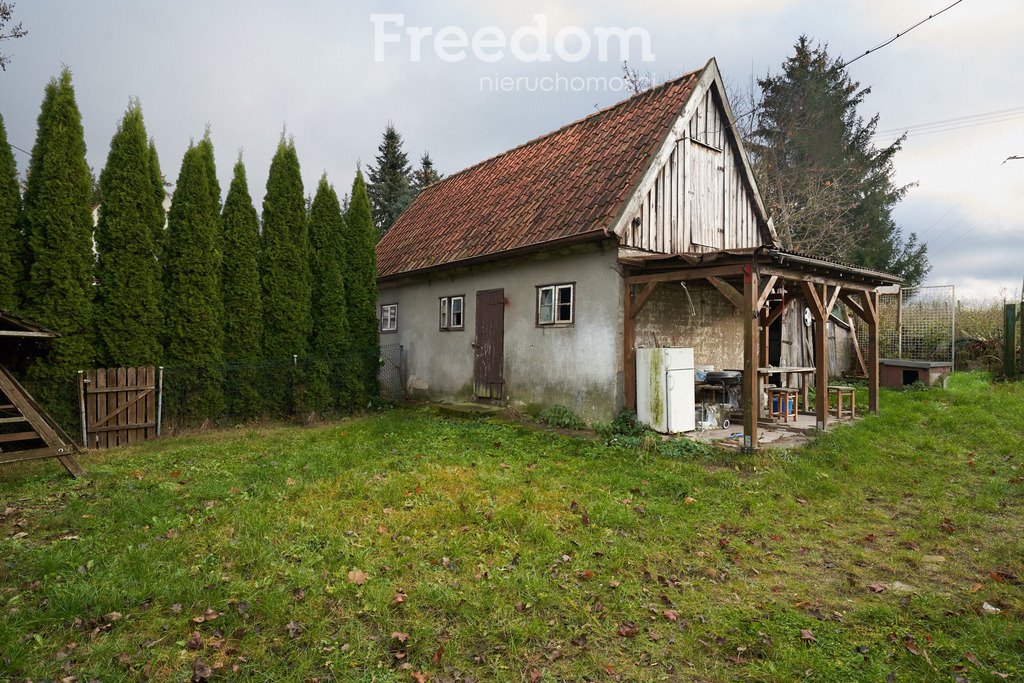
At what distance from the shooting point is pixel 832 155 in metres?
26.6

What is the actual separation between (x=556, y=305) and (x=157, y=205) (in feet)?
26.9

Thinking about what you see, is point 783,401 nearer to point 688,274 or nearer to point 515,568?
point 688,274

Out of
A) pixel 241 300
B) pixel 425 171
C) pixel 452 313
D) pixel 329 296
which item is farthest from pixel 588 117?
pixel 425 171

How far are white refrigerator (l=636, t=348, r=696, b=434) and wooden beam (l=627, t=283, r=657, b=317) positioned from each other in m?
0.73

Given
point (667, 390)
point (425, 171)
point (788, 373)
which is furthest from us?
point (425, 171)

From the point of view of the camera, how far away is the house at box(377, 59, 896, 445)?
9.58 meters

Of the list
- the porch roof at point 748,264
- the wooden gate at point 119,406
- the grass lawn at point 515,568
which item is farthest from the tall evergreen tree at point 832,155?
the wooden gate at point 119,406

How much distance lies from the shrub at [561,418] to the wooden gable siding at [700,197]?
11.1 feet

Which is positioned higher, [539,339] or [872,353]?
[539,339]

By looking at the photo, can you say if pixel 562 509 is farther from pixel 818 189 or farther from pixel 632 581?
pixel 818 189

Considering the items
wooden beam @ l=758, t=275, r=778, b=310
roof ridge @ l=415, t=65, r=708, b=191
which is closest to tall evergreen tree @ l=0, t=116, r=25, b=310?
roof ridge @ l=415, t=65, r=708, b=191

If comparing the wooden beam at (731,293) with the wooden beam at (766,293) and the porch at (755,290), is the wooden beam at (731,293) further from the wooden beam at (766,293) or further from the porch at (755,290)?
the wooden beam at (766,293)

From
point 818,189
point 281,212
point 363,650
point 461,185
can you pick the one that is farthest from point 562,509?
point 818,189

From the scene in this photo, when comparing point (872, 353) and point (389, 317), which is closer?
point (872, 353)
